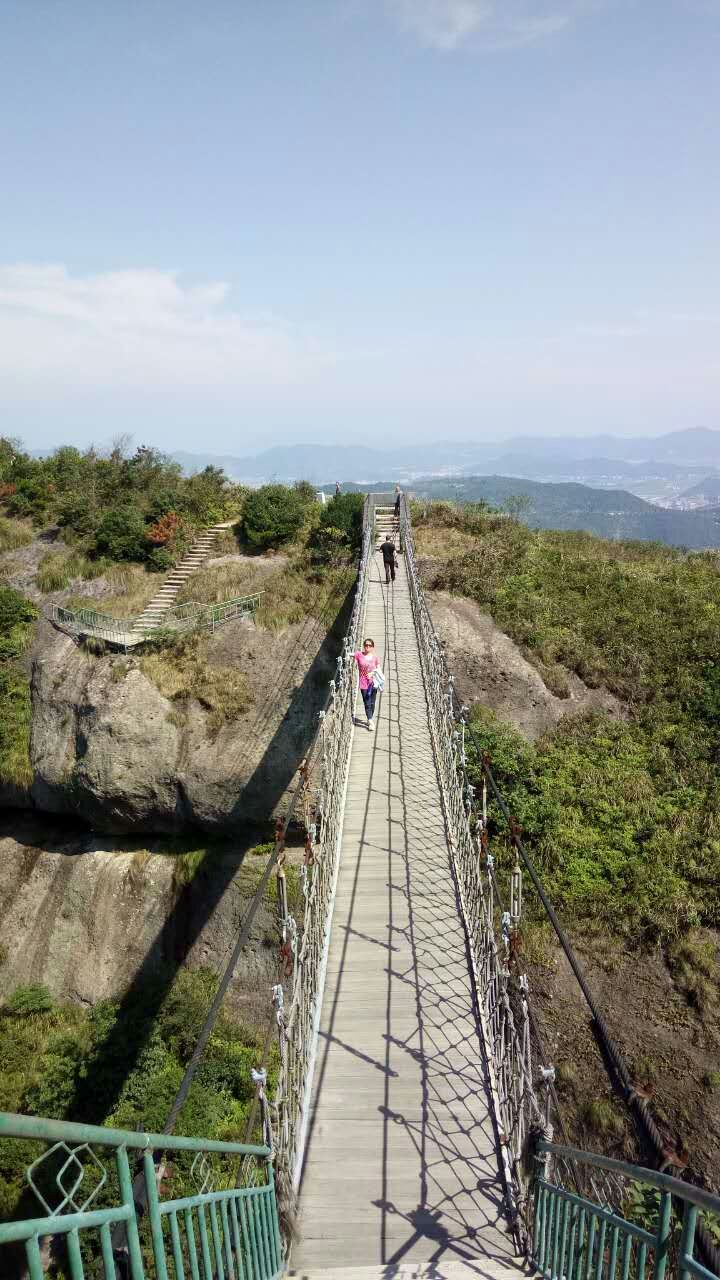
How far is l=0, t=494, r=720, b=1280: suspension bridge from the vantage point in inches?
74.4

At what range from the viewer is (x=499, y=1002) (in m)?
4.25

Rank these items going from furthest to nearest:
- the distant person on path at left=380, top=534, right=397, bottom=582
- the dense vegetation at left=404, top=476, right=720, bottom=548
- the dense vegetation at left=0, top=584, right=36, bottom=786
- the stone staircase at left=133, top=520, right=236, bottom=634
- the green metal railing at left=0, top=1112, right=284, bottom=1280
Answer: the dense vegetation at left=404, top=476, right=720, bottom=548 < the stone staircase at left=133, top=520, right=236, bottom=634 < the dense vegetation at left=0, top=584, right=36, bottom=786 < the distant person on path at left=380, top=534, right=397, bottom=582 < the green metal railing at left=0, top=1112, right=284, bottom=1280

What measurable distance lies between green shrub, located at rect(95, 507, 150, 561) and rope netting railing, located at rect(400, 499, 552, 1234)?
12.9 m

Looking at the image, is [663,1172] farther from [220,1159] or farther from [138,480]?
[138,480]

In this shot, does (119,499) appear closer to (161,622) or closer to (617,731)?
(161,622)

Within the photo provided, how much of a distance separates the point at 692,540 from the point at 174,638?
14495cm

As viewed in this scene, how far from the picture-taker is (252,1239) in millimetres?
2746

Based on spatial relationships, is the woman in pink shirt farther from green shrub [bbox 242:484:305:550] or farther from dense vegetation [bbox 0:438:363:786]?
green shrub [bbox 242:484:305:550]

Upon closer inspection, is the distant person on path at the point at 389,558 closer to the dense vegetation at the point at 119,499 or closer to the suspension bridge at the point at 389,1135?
the dense vegetation at the point at 119,499

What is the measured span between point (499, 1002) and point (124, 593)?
1507cm

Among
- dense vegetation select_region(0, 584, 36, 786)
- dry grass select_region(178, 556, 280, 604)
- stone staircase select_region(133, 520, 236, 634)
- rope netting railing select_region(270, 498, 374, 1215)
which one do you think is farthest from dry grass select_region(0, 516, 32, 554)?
rope netting railing select_region(270, 498, 374, 1215)

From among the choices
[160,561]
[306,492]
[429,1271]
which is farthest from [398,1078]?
[306,492]

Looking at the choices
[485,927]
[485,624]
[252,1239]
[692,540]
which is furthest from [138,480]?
[692,540]

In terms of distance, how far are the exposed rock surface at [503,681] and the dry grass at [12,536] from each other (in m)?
12.3
